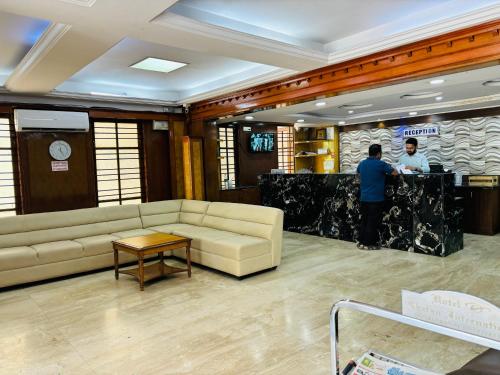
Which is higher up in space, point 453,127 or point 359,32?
point 359,32

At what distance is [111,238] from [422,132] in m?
7.30

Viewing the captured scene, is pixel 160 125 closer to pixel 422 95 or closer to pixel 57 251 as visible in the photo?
pixel 57 251

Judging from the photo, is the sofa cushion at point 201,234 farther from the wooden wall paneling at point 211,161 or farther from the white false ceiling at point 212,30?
the white false ceiling at point 212,30

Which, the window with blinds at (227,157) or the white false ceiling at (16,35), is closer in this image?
the white false ceiling at (16,35)

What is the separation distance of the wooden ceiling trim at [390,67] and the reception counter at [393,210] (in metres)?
1.70

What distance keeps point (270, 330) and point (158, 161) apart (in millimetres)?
4877

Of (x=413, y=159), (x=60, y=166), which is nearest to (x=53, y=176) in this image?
(x=60, y=166)

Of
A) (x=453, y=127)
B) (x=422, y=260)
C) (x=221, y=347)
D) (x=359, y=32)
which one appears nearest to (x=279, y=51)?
(x=359, y=32)

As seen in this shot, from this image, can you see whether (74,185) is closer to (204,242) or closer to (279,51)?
(204,242)

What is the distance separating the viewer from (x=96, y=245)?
4.91 metres

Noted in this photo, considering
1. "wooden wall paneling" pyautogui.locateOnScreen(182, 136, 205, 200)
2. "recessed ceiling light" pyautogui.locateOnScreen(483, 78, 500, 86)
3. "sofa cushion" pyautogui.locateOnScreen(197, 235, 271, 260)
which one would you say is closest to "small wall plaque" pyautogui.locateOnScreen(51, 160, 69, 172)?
"wooden wall paneling" pyautogui.locateOnScreen(182, 136, 205, 200)

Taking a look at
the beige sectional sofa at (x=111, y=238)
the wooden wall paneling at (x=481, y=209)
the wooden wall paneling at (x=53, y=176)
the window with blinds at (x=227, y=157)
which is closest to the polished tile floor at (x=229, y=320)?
the beige sectional sofa at (x=111, y=238)

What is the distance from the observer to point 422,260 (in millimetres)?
4996

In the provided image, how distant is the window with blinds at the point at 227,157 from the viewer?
28.5 ft
